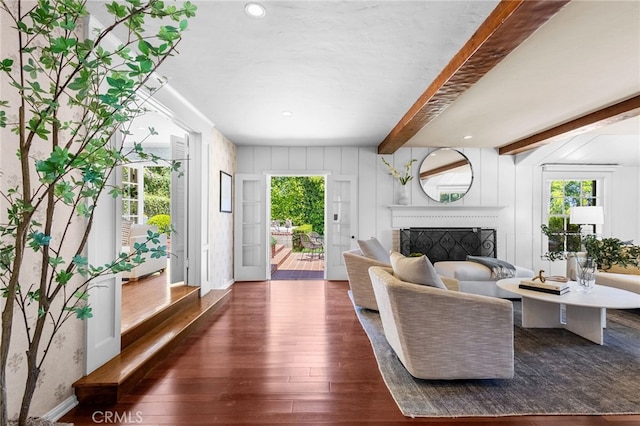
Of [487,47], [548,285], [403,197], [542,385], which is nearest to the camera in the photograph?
[487,47]

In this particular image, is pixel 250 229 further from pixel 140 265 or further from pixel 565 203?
pixel 565 203

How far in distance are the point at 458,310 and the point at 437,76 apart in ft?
6.70

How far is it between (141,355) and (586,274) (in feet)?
13.2

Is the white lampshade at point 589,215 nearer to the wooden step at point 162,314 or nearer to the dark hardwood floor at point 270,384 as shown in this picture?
the dark hardwood floor at point 270,384

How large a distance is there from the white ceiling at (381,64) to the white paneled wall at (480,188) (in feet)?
4.72

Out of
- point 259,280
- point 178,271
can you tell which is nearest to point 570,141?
point 259,280

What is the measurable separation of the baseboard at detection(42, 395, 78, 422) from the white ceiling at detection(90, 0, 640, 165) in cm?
247

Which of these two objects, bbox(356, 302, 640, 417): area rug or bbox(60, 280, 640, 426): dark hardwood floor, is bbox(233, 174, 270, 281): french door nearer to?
bbox(60, 280, 640, 426): dark hardwood floor

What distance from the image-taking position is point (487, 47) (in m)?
2.13

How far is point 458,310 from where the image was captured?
215cm

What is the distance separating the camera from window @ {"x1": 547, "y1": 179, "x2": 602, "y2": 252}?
5.80 m

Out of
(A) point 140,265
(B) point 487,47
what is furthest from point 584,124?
(A) point 140,265

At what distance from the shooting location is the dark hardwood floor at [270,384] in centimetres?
190

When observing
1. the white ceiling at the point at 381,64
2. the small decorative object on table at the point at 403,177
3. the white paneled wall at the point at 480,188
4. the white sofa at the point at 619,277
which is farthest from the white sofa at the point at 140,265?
the white sofa at the point at 619,277
